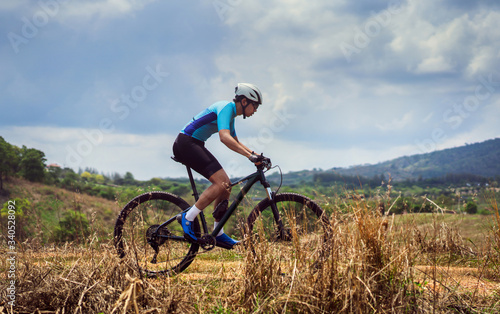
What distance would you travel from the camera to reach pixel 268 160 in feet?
17.7

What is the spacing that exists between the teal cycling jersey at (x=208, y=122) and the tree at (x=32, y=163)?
79165 millimetres

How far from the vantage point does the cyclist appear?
550 centimetres

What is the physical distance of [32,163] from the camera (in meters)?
73.9

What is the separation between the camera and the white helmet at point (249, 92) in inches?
221

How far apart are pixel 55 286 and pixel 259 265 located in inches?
90.8

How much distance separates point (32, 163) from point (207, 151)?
81.0 metres

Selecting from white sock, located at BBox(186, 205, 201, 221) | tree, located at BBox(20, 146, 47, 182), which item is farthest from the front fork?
tree, located at BBox(20, 146, 47, 182)

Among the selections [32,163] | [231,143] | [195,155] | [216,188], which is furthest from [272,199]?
[32,163]

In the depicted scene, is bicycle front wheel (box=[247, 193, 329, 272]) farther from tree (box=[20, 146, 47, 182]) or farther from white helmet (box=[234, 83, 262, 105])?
tree (box=[20, 146, 47, 182])

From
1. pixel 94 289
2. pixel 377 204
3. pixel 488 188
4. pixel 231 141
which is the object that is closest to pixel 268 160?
pixel 231 141

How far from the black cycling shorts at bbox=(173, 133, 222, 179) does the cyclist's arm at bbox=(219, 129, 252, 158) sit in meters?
0.49

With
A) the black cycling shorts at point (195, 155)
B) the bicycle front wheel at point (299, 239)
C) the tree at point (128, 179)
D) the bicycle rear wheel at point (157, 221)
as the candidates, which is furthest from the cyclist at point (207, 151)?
the tree at point (128, 179)

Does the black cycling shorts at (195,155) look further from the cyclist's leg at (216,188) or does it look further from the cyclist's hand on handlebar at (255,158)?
the cyclist's hand on handlebar at (255,158)

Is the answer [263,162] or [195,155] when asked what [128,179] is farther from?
[263,162]
